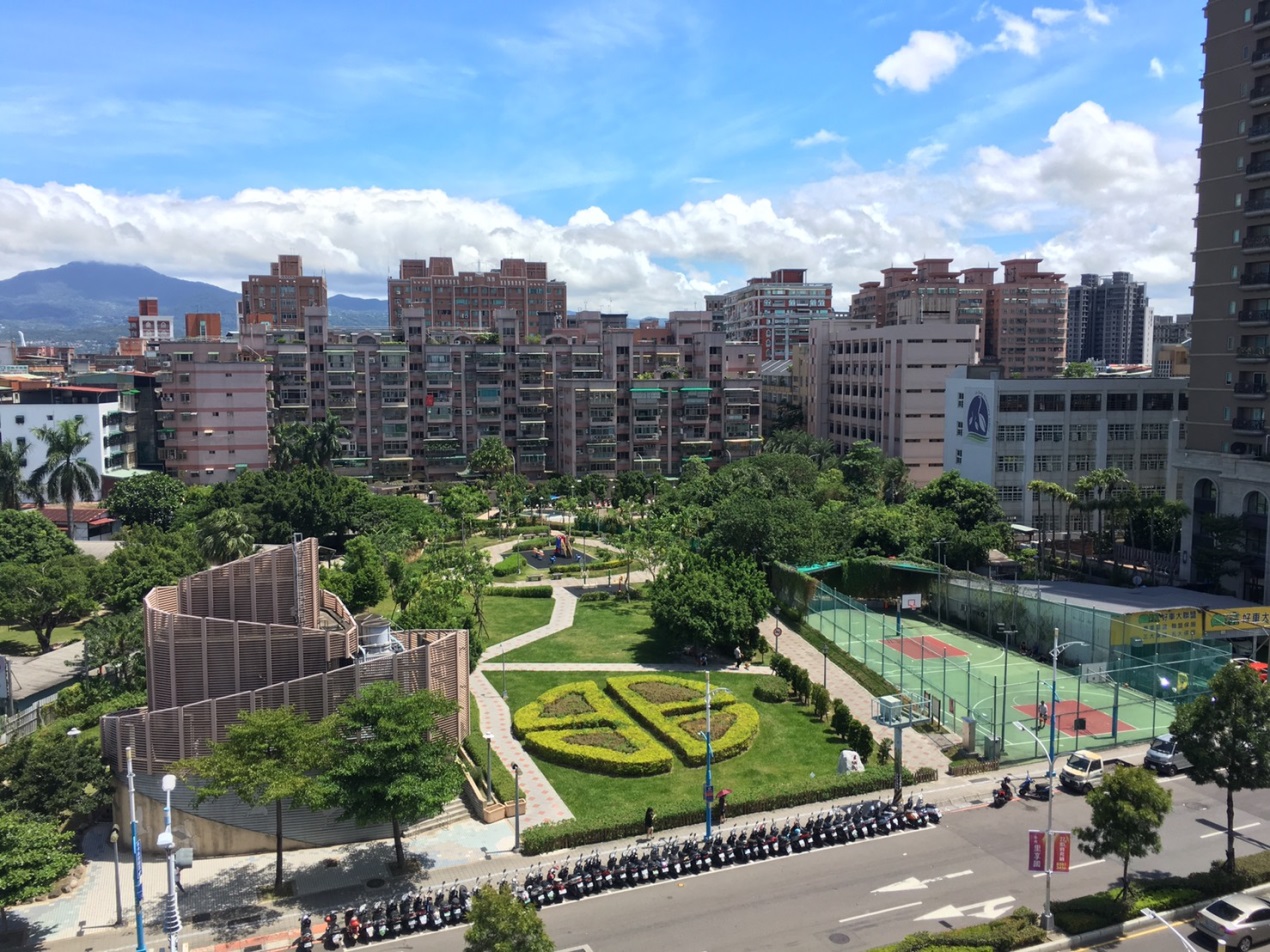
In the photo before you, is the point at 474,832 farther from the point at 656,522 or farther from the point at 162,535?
the point at 162,535

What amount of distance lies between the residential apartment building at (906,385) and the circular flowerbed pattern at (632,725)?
223 feet

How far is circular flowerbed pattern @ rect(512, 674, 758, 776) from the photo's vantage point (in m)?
41.3

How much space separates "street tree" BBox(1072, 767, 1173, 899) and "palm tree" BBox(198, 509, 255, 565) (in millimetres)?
56513

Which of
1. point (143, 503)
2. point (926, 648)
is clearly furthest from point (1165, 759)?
point (143, 503)

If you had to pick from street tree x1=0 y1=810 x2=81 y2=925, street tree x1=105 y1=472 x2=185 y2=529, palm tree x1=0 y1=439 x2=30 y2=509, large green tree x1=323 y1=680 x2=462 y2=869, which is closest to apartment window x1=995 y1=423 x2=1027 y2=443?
large green tree x1=323 y1=680 x2=462 y2=869

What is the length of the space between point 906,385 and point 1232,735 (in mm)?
83332

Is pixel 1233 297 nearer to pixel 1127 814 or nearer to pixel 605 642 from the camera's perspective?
pixel 605 642

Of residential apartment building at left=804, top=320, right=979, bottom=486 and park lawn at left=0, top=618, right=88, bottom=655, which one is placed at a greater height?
residential apartment building at left=804, top=320, right=979, bottom=486

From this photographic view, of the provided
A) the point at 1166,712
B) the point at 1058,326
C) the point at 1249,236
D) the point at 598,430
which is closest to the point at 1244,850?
the point at 1166,712

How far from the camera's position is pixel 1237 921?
2659cm

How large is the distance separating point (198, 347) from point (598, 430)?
48781 mm

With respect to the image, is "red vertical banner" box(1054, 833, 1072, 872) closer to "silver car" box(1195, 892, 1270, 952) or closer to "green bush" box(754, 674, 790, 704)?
"silver car" box(1195, 892, 1270, 952)

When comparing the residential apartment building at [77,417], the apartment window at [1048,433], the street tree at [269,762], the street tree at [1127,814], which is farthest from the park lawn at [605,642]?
the residential apartment building at [77,417]

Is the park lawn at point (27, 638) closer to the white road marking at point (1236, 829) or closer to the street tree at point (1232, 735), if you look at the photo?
the street tree at point (1232, 735)
